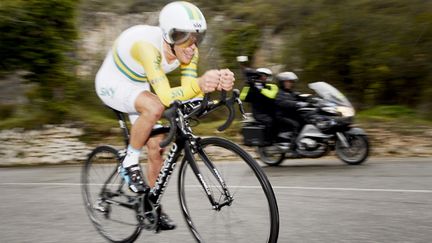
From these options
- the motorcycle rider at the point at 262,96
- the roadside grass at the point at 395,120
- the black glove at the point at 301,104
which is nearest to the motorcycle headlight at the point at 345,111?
the black glove at the point at 301,104

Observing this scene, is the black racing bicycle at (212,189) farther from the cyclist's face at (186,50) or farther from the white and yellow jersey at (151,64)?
the cyclist's face at (186,50)

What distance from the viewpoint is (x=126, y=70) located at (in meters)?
4.59

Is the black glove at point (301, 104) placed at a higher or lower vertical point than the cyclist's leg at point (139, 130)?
lower

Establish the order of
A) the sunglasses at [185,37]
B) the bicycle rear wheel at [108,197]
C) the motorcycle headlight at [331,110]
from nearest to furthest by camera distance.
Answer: the sunglasses at [185,37] → the bicycle rear wheel at [108,197] → the motorcycle headlight at [331,110]

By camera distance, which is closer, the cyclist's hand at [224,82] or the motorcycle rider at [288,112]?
the cyclist's hand at [224,82]

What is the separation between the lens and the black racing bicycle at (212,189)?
3.83 m

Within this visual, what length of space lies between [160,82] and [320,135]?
254 inches

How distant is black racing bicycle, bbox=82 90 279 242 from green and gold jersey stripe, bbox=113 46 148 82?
1.39 ft

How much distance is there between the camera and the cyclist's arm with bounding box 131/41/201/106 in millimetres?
4082

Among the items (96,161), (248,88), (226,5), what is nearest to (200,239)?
(96,161)

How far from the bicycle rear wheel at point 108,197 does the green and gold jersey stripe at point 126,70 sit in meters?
0.73

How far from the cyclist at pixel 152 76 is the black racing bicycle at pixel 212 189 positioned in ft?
0.38

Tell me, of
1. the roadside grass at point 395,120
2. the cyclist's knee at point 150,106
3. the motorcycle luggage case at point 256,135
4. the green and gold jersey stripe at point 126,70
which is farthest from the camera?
the roadside grass at point 395,120

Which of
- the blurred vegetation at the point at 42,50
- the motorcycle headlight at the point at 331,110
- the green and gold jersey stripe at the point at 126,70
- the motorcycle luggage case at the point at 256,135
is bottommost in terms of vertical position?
the blurred vegetation at the point at 42,50
